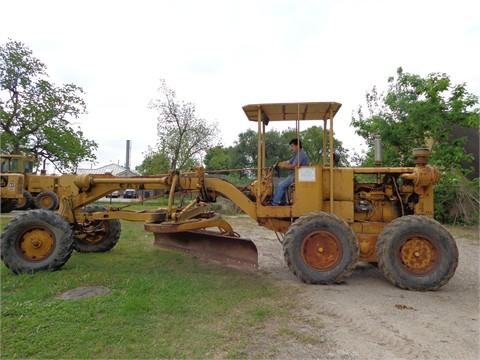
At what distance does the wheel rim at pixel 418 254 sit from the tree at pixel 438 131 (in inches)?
364

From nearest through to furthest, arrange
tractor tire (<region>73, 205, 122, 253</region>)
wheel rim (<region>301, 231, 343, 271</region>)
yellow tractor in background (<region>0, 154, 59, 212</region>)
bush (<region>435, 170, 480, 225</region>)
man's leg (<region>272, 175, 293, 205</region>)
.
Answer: wheel rim (<region>301, 231, 343, 271</region>)
man's leg (<region>272, 175, 293, 205</region>)
tractor tire (<region>73, 205, 122, 253</region>)
bush (<region>435, 170, 480, 225</region>)
yellow tractor in background (<region>0, 154, 59, 212</region>)

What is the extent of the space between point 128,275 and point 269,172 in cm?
279

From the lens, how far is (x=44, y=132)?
73.8ft

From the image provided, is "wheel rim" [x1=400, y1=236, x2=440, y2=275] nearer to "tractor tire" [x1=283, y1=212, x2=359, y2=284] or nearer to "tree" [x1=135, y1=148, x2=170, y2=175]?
"tractor tire" [x1=283, y1=212, x2=359, y2=284]

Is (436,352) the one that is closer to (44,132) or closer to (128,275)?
(128,275)

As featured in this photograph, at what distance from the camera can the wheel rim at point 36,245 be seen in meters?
6.23

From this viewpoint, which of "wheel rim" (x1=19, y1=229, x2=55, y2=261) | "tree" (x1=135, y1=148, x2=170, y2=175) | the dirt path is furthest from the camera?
"tree" (x1=135, y1=148, x2=170, y2=175)

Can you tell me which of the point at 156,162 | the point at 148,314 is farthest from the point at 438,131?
the point at 156,162

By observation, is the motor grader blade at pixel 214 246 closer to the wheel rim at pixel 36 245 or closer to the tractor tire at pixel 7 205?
the wheel rim at pixel 36 245

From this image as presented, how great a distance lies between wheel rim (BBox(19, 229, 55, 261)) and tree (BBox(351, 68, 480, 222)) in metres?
12.3

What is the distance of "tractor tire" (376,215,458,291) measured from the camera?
5.66m

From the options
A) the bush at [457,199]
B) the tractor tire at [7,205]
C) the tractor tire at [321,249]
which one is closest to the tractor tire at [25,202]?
the tractor tire at [7,205]

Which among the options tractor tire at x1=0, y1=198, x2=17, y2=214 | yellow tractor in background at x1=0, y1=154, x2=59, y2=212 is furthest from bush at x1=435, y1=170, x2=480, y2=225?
tractor tire at x1=0, y1=198, x2=17, y2=214

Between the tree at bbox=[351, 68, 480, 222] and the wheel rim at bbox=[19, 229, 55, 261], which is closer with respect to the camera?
the wheel rim at bbox=[19, 229, 55, 261]
